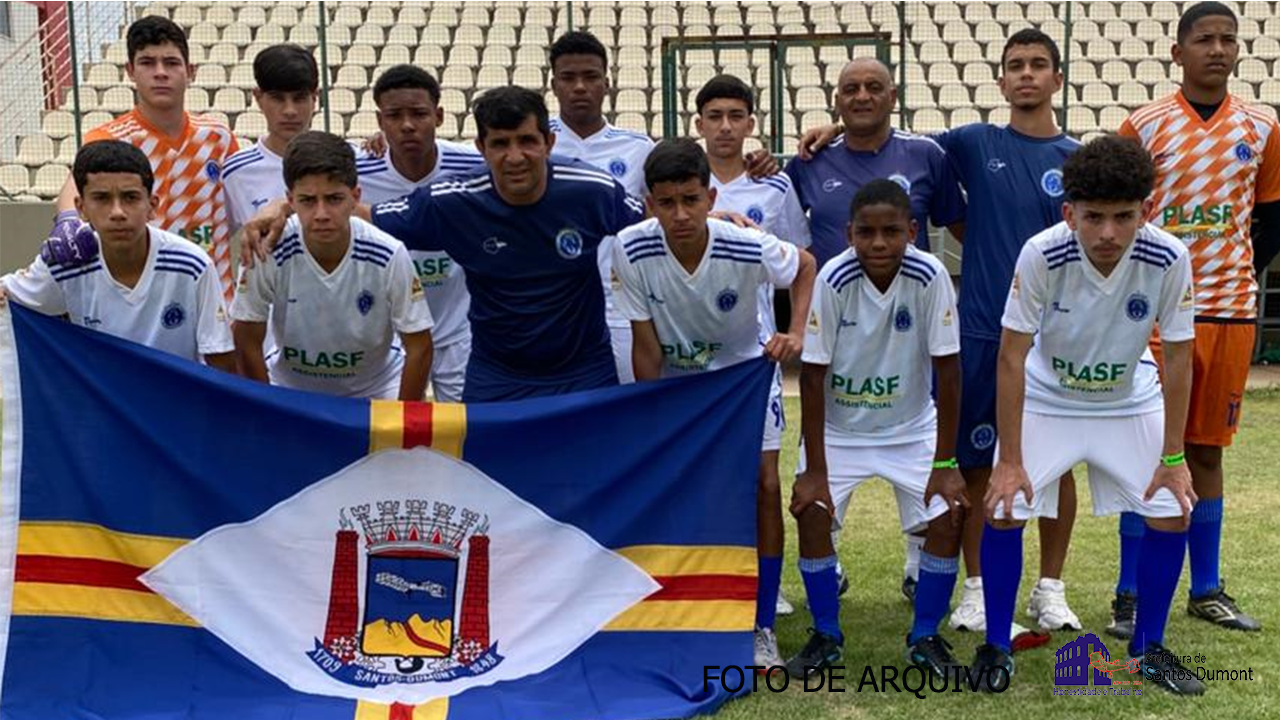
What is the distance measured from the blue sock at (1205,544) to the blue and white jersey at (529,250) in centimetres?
221

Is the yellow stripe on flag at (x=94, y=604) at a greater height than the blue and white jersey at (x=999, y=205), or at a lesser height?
lesser

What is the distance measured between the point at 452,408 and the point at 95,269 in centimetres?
114

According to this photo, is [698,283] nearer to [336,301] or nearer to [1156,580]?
[336,301]

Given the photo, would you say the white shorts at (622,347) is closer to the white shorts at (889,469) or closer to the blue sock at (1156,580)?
the white shorts at (889,469)

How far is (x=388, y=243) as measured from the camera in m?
3.83

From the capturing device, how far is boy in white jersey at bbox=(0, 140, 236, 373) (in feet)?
11.9

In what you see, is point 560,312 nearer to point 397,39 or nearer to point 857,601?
point 857,601

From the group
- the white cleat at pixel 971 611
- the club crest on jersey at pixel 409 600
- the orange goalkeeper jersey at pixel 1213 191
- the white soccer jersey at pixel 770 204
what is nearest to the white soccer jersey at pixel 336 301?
the club crest on jersey at pixel 409 600

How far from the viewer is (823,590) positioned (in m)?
3.92

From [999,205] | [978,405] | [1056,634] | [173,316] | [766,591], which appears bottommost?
[1056,634]

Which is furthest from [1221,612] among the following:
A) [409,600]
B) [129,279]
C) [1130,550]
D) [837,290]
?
[129,279]

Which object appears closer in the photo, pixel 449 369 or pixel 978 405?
pixel 978 405

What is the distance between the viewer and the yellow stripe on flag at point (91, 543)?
347 centimetres

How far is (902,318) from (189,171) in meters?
2.62
